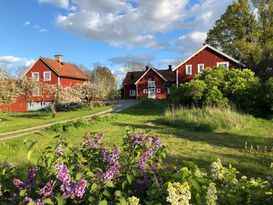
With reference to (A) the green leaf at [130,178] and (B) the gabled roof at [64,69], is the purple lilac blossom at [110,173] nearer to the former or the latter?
(A) the green leaf at [130,178]

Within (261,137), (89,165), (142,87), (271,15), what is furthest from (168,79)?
(89,165)

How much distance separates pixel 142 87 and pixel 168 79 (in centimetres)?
420

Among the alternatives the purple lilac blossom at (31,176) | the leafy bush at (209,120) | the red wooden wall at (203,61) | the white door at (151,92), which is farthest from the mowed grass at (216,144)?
the white door at (151,92)

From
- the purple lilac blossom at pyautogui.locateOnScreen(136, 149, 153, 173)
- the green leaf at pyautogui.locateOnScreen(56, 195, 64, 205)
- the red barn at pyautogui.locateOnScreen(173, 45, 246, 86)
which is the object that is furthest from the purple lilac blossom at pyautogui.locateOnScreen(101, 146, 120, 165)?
the red barn at pyautogui.locateOnScreen(173, 45, 246, 86)

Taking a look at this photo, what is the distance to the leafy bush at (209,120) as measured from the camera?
14.7m

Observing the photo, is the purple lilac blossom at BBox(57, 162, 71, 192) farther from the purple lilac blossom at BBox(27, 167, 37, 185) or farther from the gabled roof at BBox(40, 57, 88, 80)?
the gabled roof at BBox(40, 57, 88, 80)

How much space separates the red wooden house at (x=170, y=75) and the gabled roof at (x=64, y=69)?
8236 mm

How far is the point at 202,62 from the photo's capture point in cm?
3988

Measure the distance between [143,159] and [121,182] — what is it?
369mm

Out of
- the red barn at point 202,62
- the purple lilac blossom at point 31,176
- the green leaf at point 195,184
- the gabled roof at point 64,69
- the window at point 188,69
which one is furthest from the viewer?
the gabled roof at point 64,69

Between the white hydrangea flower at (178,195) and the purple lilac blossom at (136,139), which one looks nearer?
the white hydrangea flower at (178,195)

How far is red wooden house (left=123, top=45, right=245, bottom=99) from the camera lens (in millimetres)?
39281

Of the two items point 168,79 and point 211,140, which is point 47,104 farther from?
point 211,140

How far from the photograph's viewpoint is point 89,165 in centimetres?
356
